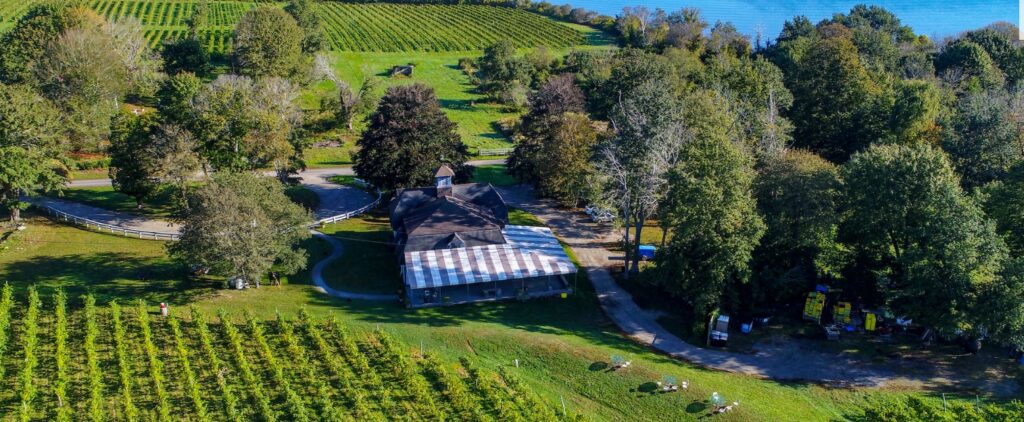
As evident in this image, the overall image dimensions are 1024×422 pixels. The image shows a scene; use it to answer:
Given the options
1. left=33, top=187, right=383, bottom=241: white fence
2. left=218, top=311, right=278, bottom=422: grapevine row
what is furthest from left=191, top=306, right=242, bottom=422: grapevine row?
left=33, top=187, right=383, bottom=241: white fence

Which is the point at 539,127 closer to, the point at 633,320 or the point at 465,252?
the point at 465,252

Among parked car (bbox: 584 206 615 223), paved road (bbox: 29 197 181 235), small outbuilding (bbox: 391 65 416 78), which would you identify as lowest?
paved road (bbox: 29 197 181 235)

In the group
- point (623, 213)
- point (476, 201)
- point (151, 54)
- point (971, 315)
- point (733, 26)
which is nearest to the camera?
point (971, 315)

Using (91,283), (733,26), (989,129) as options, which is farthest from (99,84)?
(733,26)

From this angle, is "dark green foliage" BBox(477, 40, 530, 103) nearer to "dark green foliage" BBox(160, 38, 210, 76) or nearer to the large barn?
"dark green foliage" BBox(160, 38, 210, 76)

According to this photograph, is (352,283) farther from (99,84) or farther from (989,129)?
(989,129)

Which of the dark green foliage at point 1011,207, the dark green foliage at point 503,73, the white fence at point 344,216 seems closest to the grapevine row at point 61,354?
the white fence at point 344,216
